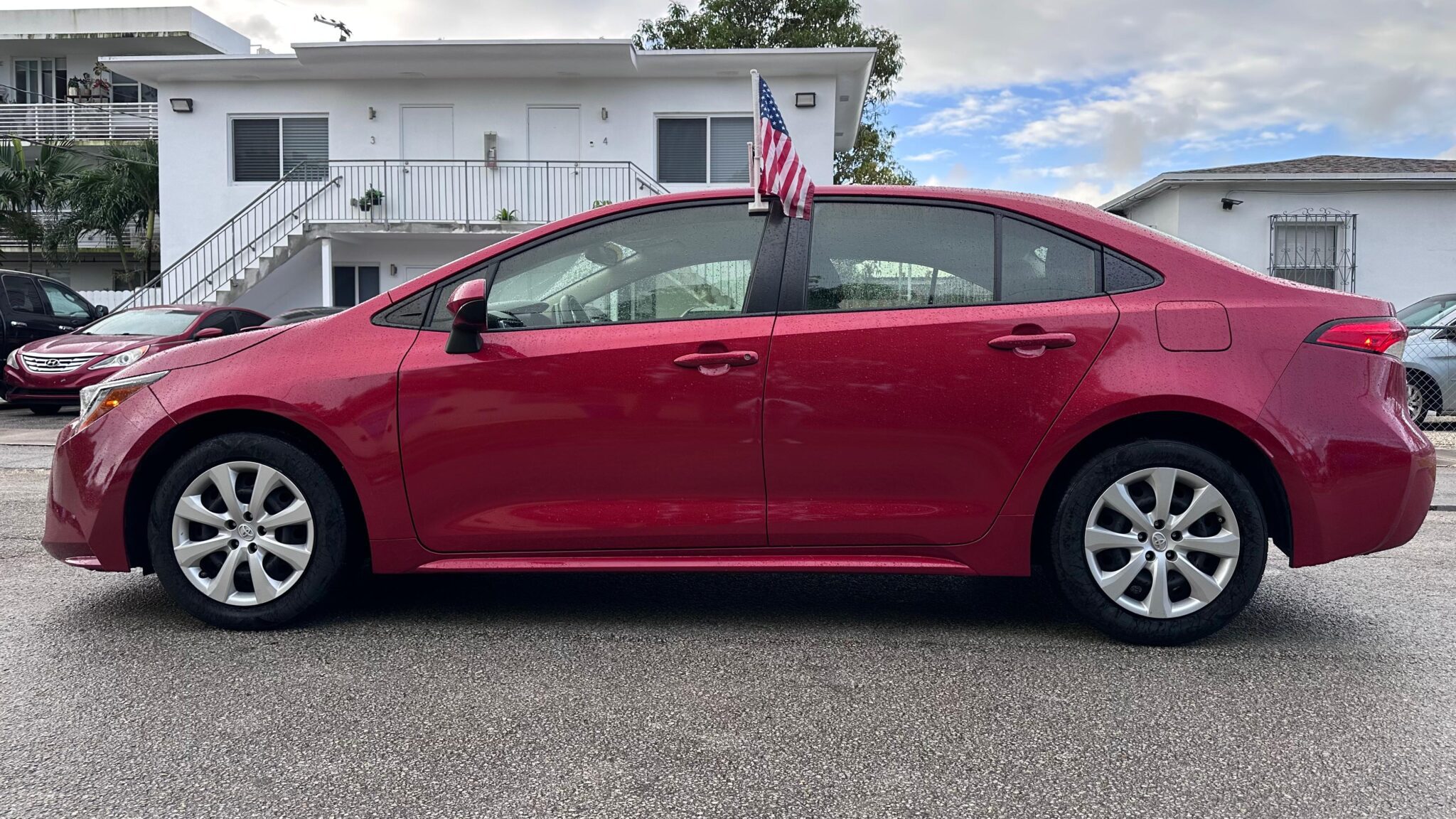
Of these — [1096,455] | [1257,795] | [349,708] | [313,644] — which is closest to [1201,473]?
[1096,455]

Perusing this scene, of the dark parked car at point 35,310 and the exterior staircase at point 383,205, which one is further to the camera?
the exterior staircase at point 383,205

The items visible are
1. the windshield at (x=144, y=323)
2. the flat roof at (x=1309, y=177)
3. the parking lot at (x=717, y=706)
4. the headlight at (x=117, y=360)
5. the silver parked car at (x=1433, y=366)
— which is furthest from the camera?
the flat roof at (x=1309, y=177)

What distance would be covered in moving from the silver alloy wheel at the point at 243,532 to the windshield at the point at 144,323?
1114cm

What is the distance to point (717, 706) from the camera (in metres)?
3.18

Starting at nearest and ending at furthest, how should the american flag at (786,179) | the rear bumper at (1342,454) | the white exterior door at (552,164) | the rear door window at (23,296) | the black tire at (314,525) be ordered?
the rear bumper at (1342,454), the black tire at (314,525), the american flag at (786,179), the rear door window at (23,296), the white exterior door at (552,164)

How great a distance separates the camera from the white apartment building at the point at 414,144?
1881 cm

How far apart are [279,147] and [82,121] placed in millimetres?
13921

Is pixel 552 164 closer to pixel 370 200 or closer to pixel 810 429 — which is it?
pixel 370 200

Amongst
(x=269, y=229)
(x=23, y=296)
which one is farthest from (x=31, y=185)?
(x=23, y=296)

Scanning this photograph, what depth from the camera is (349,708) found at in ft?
10.4

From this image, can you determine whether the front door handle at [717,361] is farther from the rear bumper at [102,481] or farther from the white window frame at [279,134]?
the white window frame at [279,134]

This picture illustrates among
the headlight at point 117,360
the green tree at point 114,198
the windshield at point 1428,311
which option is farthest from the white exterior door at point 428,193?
the windshield at point 1428,311

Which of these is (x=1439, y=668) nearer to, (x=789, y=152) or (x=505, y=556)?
(x=789, y=152)

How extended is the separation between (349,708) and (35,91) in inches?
1506
